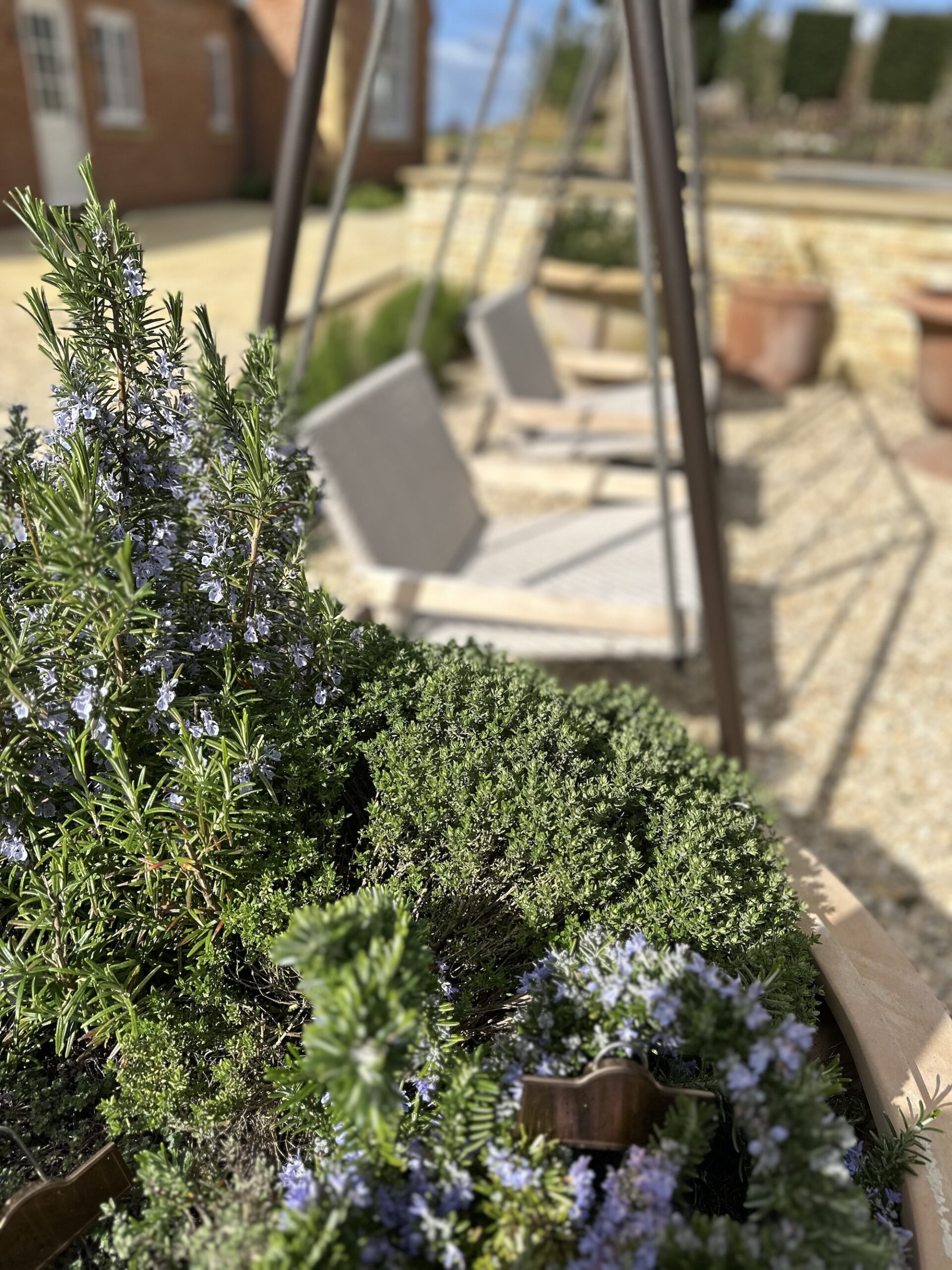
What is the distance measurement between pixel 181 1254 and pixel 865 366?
7.28 m

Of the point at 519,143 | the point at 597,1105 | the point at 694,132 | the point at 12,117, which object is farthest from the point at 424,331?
the point at 12,117

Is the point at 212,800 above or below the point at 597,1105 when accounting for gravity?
above

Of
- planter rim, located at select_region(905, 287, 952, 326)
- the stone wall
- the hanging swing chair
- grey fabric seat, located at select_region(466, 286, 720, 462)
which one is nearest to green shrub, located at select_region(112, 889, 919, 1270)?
the hanging swing chair

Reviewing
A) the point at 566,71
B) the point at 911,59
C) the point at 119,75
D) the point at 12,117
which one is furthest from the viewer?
the point at 566,71

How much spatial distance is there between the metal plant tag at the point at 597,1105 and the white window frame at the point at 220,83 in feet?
50.8

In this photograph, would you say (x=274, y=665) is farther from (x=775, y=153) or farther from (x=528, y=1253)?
(x=775, y=153)

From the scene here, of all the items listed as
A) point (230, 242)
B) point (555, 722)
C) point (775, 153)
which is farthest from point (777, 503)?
point (775, 153)

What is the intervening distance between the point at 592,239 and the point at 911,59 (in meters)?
16.6

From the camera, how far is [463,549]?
320cm

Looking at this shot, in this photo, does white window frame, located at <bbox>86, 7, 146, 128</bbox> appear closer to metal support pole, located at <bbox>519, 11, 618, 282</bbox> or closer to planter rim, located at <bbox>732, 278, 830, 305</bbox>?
metal support pole, located at <bbox>519, 11, 618, 282</bbox>

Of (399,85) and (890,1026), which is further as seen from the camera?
(399,85)

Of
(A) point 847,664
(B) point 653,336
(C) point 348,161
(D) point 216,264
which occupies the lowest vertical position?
(A) point 847,664

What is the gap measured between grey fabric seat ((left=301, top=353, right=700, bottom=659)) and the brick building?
7.33m

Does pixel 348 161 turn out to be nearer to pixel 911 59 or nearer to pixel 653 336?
pixel 653 336
